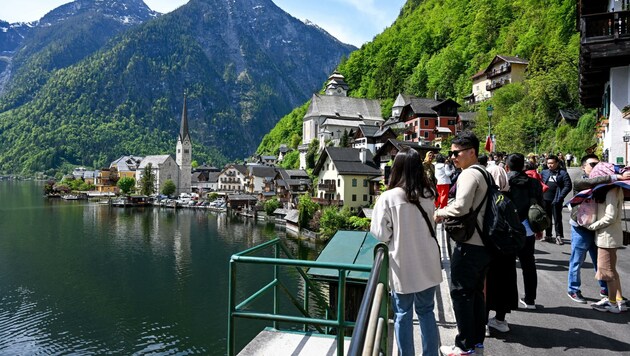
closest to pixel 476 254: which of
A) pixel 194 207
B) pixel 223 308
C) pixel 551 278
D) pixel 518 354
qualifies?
pixel 518 354

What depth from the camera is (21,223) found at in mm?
51562

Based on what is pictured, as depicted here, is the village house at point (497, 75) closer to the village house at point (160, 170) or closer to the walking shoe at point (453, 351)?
the walking shoe at point (453, 351)

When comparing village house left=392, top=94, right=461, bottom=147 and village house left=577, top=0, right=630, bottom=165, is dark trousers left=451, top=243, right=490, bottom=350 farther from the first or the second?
village house left=392, top=94, right=461, bottom=147

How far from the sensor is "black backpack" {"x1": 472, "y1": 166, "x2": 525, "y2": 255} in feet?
11.4

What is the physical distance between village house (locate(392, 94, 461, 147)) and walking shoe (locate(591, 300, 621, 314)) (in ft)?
145

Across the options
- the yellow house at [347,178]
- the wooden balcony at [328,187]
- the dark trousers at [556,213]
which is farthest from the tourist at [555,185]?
the wooden balcony at [328,187]

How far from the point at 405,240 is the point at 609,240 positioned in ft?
10.8

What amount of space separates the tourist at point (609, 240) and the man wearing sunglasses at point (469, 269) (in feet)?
7.65

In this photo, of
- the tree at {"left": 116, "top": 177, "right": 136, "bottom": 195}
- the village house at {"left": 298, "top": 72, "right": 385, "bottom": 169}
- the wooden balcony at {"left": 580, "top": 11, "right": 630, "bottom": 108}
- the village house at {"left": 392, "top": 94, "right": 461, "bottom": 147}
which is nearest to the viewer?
the wooden balcony at {"left": 580, "top": 11, "right": 630, "bottom": 108}

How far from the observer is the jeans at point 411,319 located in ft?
10.9

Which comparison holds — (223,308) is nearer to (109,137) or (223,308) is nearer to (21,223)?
(21,223)

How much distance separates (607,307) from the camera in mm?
4945

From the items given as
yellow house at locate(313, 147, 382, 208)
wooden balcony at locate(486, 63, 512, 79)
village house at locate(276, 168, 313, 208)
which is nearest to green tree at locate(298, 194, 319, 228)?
yellow house at locate(313, 147, 382, 208)

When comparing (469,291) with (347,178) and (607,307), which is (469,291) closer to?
(607,307)
